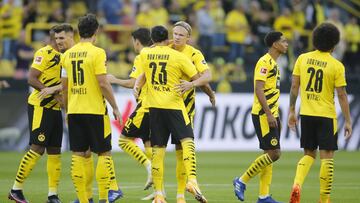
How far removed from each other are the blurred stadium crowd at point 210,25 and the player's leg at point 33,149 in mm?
13543

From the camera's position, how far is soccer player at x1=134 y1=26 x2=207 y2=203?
12977mm

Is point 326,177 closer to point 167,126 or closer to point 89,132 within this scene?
point 167,126

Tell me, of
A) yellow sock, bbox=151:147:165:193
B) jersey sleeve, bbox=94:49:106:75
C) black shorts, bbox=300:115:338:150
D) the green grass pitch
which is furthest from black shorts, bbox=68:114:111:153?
black shorts, bbox=300:115:338:150

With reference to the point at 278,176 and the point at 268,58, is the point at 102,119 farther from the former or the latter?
the point at 278,176

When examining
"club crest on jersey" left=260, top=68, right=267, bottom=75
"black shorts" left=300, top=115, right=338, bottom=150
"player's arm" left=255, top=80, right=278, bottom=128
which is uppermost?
"club crest on jersey" left=260, top=68, right=267, bottom=75

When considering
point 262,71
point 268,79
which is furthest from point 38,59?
point 268,79

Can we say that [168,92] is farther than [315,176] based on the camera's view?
No

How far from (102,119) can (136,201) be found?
241cm

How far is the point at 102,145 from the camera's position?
40.4ft

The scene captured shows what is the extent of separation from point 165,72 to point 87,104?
4.33 ft

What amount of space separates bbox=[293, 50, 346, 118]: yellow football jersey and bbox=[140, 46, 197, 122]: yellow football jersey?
1.53 meters

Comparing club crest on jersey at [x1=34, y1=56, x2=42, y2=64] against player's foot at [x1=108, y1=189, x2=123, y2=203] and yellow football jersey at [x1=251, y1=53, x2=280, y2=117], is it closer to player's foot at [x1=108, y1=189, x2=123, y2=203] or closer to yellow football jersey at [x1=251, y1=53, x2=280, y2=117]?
player's foot at [x1=108, y1=189, x2=123, y2=203]

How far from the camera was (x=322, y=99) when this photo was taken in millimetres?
13078

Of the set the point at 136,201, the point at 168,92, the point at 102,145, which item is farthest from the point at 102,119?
the point at 136,201
